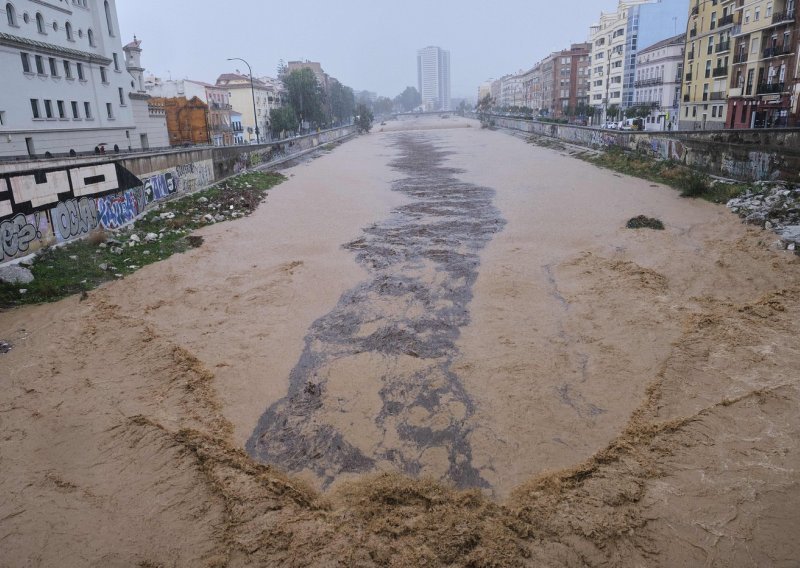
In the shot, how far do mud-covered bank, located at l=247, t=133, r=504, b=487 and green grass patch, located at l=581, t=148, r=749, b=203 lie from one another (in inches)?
525

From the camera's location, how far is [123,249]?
20156mm

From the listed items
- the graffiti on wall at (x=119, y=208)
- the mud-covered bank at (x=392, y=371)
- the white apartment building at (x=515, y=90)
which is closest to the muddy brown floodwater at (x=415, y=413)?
the mud-covered bank at (x=392, y=371)

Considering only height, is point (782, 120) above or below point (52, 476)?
above

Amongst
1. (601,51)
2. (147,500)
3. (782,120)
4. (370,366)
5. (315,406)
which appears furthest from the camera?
(601,51)

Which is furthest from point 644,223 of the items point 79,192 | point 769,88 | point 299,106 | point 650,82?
point 299,106

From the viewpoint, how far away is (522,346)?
1241 cm

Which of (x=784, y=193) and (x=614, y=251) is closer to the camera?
(x=614, y=251)

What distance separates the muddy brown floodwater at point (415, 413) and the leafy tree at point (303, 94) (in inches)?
2902

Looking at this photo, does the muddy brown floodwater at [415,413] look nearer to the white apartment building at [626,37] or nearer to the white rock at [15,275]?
the white rock at [15,275]

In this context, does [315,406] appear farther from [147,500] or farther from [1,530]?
[1,530]

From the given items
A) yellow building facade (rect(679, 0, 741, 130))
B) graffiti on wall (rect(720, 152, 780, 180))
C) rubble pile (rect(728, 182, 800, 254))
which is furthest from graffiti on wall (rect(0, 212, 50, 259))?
yellow building facade (rect(679, 0, 741, 130))

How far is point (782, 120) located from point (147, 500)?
4816cm

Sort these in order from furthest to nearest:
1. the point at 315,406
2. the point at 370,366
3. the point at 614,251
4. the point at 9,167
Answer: the point at 614,251, the point at 9,167, the point at 370,366, the point at 315,406

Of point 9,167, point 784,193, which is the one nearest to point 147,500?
point 9,167
